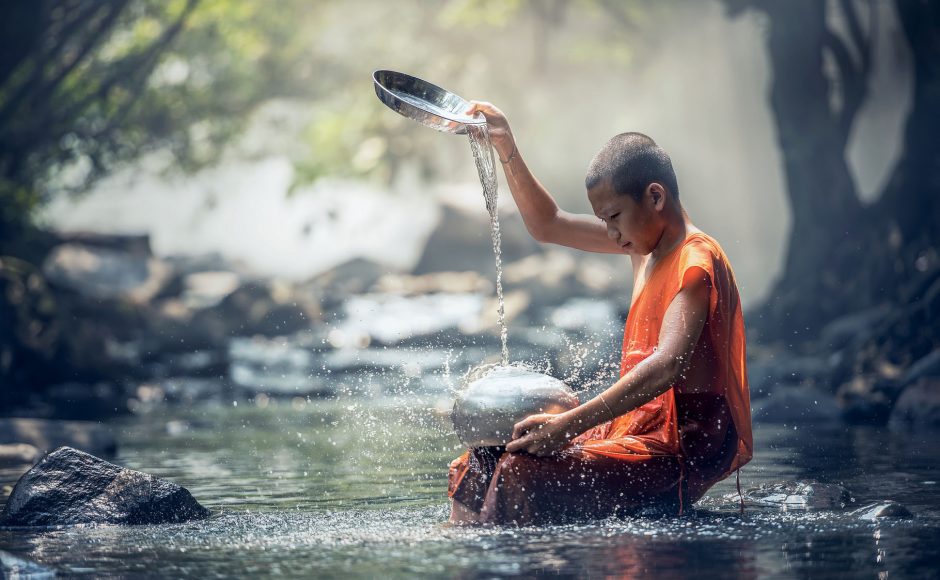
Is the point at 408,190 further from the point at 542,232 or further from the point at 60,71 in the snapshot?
the point at 542,232

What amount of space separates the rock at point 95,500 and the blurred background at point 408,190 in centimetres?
620

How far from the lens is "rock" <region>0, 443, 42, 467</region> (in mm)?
9234

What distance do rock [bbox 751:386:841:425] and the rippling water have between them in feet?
7.63

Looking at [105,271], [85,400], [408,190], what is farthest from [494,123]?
[408,190]

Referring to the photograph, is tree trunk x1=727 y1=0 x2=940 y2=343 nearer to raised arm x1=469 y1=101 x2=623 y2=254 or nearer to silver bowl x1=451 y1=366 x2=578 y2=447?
raised arm x1=469 y1=101 x2=623 y2=254

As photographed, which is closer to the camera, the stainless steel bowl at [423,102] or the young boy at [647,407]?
the young boy at [647,407]

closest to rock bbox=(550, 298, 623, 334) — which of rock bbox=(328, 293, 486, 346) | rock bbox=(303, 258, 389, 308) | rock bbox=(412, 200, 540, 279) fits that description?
rock bbox=(328, 293, 486, 346)

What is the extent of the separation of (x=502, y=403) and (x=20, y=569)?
6.04ft

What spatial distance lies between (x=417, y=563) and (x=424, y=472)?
3.50 meters

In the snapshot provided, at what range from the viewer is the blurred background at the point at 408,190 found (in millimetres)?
16188

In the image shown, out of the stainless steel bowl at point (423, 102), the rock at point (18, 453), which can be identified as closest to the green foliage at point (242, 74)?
the rock at point (18, 453)

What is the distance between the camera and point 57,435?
388 inches

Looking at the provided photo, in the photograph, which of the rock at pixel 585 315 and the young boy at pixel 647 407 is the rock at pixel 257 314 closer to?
the rock at pixel 585 315

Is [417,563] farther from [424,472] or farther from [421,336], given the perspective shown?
[421,336]
